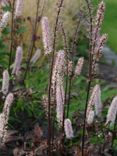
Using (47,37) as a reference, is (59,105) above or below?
below

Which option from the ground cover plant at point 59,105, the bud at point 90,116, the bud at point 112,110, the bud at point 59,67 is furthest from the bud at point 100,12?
the bud at point 90,116

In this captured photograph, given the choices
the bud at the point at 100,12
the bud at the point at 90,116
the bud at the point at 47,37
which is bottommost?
the bud at the point at 90,116

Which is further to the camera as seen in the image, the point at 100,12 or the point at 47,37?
the point at 47,37

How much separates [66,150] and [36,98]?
107cm

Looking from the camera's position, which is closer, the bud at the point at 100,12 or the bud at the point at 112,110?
the bud at the point at 100,12

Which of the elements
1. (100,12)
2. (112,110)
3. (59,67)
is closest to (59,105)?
(59,67)

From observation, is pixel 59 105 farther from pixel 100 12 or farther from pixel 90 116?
pixel 100 12

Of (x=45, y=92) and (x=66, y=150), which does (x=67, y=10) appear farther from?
(x=66, y=150)

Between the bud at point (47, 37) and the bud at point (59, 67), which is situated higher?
the bud at point (47, 37)

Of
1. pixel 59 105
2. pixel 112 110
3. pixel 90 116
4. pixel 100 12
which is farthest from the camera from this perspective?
pixel 90 116

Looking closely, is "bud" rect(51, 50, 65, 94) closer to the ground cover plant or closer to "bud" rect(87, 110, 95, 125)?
the ground cover plant

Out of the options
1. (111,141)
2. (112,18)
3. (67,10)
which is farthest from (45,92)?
(112,18)

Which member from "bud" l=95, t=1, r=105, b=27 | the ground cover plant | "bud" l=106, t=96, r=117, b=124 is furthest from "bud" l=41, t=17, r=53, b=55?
"bud" l=106, t=96, r=117, b=124

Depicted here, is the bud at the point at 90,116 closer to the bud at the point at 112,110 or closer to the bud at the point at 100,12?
the bud at the point at 112,110
